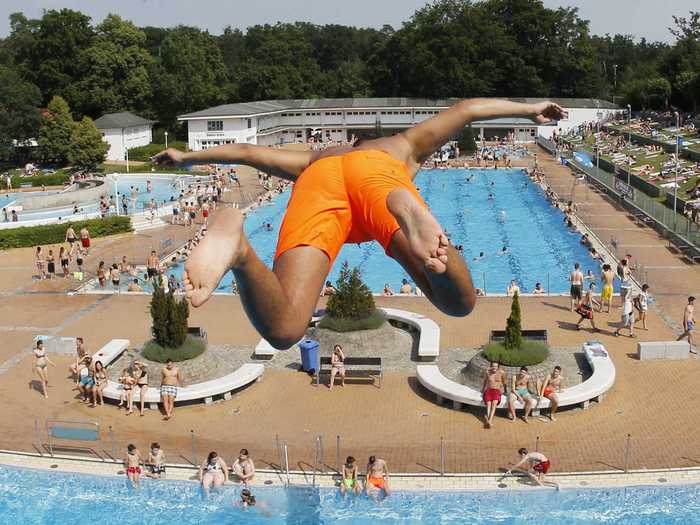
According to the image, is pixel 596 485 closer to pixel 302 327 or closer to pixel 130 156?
pixel 302 327

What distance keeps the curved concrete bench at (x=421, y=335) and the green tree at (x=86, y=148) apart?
43.6 meters

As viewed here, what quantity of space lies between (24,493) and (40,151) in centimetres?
5606

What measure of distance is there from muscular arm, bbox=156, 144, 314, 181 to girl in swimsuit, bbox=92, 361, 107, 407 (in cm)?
1133

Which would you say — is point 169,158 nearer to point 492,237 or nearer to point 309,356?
point 309,356

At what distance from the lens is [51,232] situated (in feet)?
124

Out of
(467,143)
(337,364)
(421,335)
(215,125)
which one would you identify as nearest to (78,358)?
(337,364)

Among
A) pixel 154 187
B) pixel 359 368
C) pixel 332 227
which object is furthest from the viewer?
pixel 154 187

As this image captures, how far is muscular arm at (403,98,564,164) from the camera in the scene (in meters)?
7.43

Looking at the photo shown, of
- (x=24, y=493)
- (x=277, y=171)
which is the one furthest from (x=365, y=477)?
(x=277, y=171)

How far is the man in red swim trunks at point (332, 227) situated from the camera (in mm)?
4867

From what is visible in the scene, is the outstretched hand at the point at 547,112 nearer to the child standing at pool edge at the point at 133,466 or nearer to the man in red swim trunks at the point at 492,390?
the man in red swim trunks at the point at 492,390

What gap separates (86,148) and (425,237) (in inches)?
2357

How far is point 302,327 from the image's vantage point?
19.0ft

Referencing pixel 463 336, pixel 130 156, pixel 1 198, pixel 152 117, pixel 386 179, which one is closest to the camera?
pixel 386 179
